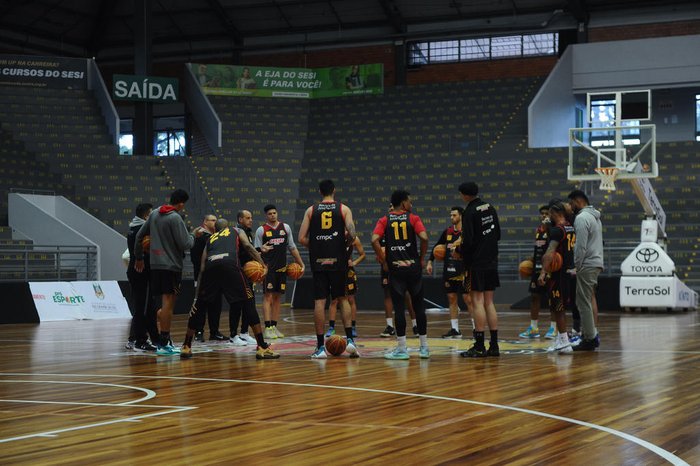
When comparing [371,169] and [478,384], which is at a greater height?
[371,169]

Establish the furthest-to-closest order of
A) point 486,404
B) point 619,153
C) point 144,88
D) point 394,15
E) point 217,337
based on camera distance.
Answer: point 394,15 → point 144,88 → point 619,153 → point 217,337 → point 486,404

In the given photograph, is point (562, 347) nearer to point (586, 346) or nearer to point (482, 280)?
point (586, 346)

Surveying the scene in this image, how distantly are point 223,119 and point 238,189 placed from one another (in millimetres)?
4798

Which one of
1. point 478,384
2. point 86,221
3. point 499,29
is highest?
point 499,29

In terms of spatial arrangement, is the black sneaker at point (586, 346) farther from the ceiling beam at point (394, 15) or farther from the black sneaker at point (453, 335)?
the ceiling beam at point (394, 15)

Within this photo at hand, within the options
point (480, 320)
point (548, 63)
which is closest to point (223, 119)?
point (548, 63)

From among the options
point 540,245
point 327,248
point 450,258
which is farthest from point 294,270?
point 540,245

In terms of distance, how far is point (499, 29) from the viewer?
3825 cm

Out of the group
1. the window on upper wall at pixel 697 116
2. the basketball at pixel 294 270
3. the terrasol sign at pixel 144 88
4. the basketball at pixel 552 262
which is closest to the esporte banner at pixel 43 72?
the terrasol sign at pixel 144 88

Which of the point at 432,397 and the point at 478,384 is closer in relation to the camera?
the point at 432,397

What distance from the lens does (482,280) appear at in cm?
1164

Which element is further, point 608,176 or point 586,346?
point 608,176

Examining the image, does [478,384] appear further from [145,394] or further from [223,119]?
[223,119]

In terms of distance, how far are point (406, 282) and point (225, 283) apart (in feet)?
6.93
